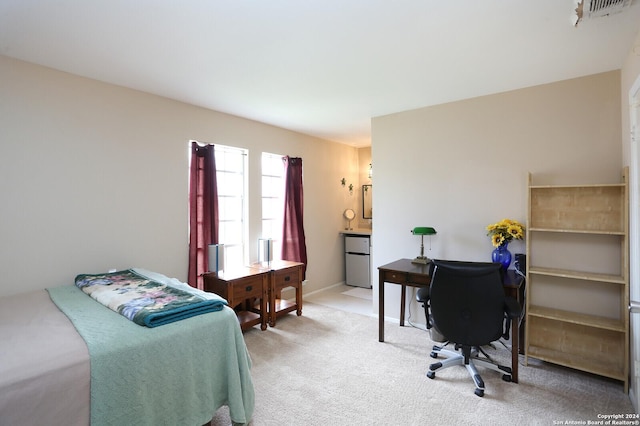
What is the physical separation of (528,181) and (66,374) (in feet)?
10.6

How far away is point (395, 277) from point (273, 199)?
2.13 metres

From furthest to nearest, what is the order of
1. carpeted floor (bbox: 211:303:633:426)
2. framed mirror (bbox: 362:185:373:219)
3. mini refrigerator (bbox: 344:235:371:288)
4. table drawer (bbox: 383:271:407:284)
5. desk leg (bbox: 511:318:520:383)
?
1. framed mirror (bbox: 362:185:373:219)
2. mini refrigerator (bbox: 344:235:371:288)
3. table drawer (bbox: 383:271:407:284)
4. desk leg (bbox: 511:318:520:383)
5. carpeted floor (bbox: 211:303:633:426)

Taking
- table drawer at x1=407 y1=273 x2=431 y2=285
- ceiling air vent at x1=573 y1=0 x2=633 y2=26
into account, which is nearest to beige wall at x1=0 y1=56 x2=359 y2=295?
table drawer at x1=407 y1=273 x2=431 y2=285

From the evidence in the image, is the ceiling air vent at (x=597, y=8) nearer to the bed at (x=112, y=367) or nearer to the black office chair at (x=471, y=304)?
the black office chair at (x=471, y=304)

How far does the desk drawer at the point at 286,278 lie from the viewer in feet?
12.2

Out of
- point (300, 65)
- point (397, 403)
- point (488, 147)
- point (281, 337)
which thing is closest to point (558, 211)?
point (488, 147)

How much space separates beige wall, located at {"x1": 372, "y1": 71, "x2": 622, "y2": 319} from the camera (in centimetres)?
272

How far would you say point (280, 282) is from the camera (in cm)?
376

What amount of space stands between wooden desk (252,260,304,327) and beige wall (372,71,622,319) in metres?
1.03

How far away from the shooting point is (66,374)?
53.6 inches

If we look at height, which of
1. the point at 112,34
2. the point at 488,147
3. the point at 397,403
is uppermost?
the point at 112,34

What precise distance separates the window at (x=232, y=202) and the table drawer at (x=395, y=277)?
5.97 feet

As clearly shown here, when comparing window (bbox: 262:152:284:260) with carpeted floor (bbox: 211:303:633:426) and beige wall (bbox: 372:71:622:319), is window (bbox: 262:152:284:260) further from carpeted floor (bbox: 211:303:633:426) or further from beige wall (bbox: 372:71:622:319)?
carpeted floor (bbox: 211:303:633:426)

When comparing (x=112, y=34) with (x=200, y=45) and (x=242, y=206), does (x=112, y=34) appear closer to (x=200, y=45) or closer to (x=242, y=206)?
(x=200, y=45)
